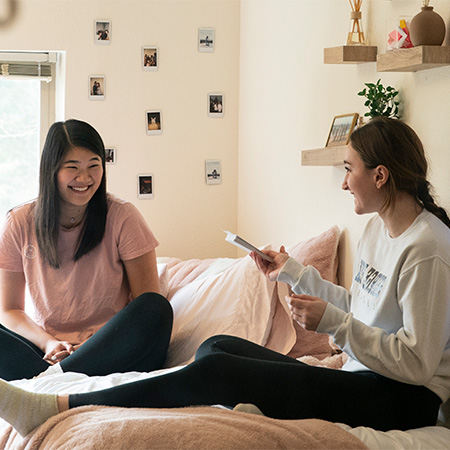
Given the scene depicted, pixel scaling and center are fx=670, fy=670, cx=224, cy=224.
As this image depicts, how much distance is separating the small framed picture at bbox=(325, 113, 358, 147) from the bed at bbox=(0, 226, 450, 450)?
30cm

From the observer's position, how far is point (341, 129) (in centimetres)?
216

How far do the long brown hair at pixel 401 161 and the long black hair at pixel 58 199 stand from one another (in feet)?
3.13

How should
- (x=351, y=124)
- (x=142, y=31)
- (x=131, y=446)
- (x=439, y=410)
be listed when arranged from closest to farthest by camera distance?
(x=131, y=446) < (x=439, y=410) < (x=351, y=124) < (x=142, y=31)

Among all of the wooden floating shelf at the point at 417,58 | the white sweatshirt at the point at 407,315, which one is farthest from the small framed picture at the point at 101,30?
the white sweatshirt at the point at 407,315

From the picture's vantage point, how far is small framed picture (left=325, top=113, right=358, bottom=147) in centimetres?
209

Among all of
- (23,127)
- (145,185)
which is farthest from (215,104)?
(23,127)

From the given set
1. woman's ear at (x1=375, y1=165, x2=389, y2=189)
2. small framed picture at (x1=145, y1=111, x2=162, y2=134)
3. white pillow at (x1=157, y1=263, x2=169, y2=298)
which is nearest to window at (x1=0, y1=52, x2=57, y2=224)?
small framed picture at (x1=145, y1=111, x2=162, y2=134)

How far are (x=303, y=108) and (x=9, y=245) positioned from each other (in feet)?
3.92

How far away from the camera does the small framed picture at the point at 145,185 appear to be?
3.28 meters

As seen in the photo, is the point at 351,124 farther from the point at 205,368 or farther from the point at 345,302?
the point at 205,368

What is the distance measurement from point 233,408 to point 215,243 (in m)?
1.97

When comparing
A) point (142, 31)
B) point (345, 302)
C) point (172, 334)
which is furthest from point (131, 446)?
point (142, 31)

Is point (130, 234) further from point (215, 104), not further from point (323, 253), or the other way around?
point (215, 104)

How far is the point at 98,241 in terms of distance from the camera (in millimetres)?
2123
